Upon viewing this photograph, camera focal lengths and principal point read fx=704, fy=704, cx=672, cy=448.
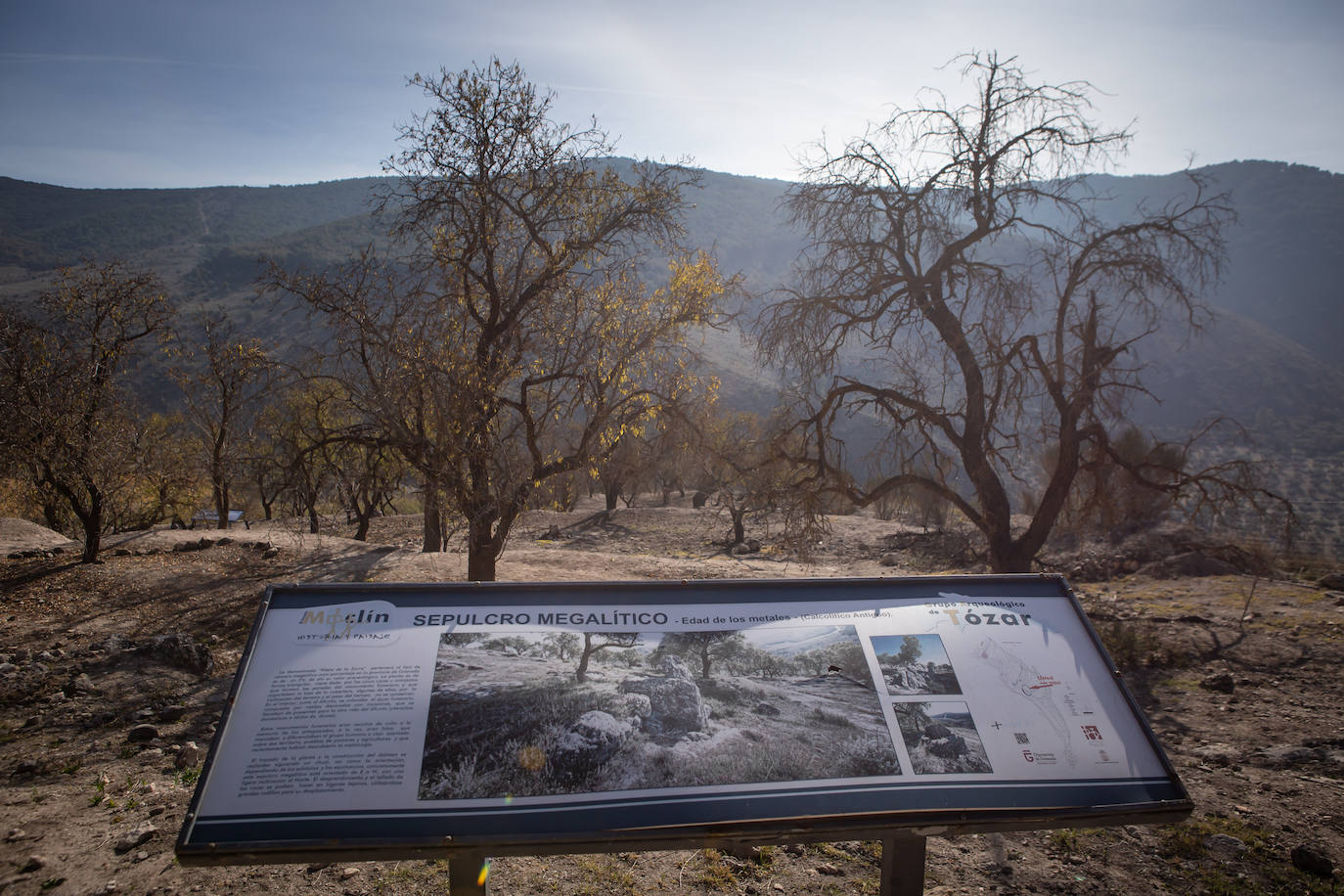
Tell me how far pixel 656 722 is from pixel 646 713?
0.06m

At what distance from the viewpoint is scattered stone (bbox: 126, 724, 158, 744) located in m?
5.35

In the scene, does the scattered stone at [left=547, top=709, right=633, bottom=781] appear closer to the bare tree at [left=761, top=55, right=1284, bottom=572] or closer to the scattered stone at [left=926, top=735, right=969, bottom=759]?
the scattered stone at [left=926, top=735, right=969, bottom=759]

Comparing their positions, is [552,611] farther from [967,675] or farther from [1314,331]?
[1314,331]

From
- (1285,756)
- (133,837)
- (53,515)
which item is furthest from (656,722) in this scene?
(53,515)

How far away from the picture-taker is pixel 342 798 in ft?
8.44

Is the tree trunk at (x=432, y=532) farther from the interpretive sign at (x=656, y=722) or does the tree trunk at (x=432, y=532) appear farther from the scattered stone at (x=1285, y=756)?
the scattered stone at (x=1285, y=756)

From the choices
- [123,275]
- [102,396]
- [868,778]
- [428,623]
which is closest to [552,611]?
[428,623]

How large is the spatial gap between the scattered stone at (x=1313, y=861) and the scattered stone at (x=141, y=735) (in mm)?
7582

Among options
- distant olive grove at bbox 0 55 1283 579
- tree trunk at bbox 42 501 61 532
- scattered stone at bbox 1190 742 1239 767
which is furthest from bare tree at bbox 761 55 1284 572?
tree trunk at bbox 42 501 61 532

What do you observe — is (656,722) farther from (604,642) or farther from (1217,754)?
(1217,754)

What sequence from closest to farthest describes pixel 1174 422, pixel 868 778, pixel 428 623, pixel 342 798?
1. pixel 342 798
2. pixel 868 778
3. pixel 428 623
4. pixel 1174 422

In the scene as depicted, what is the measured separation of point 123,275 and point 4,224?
156909mm

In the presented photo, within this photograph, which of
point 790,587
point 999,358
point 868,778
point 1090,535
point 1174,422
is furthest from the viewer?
point 1174,422

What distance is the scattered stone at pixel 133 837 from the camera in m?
3.87
